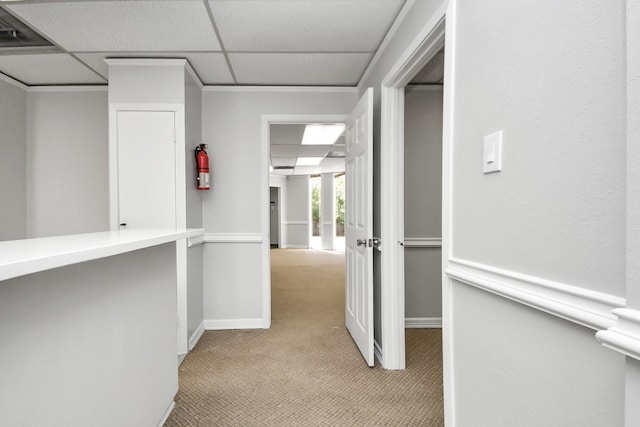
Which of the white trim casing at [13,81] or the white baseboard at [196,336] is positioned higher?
the white trim casing at [13,81]

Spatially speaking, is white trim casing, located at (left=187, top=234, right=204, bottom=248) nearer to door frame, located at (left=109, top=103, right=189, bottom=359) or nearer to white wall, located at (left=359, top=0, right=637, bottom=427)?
door frame, located at (left=109, top=103, right=189, bottom=359)

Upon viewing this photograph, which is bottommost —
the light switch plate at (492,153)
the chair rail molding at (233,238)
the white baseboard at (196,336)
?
the white baseboard at (196,336)

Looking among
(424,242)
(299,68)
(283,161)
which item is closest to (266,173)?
(299,68)

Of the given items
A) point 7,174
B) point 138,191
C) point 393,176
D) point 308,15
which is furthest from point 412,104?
point 7,174

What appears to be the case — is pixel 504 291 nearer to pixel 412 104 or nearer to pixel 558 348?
pixel 558 348

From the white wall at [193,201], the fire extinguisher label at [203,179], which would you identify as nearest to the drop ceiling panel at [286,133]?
the white wall at [193,201]

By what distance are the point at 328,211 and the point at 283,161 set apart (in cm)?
232

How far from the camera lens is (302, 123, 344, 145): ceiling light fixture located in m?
4.47

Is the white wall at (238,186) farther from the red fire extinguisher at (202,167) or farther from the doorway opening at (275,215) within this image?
the doorway opening at (275,215)

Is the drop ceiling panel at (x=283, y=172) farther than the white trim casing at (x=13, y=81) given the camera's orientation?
Yes

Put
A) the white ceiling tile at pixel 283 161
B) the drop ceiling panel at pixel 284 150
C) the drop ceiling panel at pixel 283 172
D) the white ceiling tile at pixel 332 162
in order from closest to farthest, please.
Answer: the drop ceiling panel at pixel 284 150, the white ceiling tile at pixel 283 161, the white ceiling tile at pixel 332 162, the drop ceiling panel at pixel 283 172

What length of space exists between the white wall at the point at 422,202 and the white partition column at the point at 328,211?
592 cm

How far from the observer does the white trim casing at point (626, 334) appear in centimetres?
53

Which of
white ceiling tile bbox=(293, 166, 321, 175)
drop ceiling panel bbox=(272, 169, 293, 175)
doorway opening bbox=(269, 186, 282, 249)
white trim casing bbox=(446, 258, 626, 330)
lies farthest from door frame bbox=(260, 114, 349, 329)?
doorway opening bbox=(269, 186, 282, 249)
